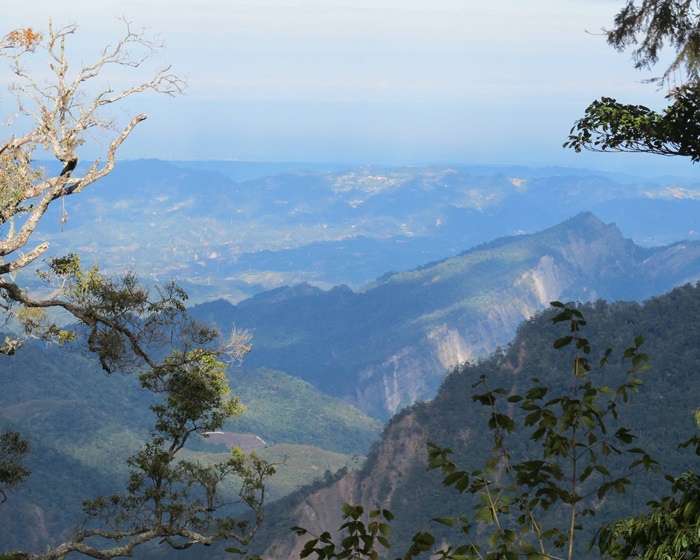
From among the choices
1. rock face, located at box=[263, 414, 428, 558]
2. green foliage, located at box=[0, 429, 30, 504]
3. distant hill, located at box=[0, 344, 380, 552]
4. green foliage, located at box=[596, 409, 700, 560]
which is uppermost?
green foliage, located at box=[596, 409, 700, 560]

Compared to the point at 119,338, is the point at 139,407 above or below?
below

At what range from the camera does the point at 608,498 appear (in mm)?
80938

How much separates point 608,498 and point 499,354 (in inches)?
1500

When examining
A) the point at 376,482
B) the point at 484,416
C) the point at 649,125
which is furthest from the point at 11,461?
the point at 376,482

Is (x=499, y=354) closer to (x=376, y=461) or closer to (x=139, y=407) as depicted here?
(x=376, y=461)

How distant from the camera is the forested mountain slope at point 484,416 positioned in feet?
299

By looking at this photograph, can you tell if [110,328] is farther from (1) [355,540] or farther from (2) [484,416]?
(2) [484,416]

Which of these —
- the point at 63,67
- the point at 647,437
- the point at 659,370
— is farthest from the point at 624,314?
the point at 63,67

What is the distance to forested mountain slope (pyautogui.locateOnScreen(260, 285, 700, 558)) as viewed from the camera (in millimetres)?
91125

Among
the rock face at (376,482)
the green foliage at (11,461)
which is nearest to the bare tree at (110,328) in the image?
the green foliage at (11,461)

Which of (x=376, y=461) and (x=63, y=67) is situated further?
(x=376, y=461)

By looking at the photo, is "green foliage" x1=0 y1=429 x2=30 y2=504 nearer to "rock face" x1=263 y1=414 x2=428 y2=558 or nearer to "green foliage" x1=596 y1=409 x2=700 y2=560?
"green foliage" x1=596 y1=409 x2=700 y2=560

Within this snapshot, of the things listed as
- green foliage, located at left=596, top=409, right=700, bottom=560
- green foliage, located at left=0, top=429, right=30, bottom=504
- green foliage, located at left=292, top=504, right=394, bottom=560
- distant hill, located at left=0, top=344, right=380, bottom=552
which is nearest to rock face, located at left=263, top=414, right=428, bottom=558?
distant hill, located at left=0, top=344, right=380, bottom=552

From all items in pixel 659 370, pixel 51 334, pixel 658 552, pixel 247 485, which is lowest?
pixel 659 370
